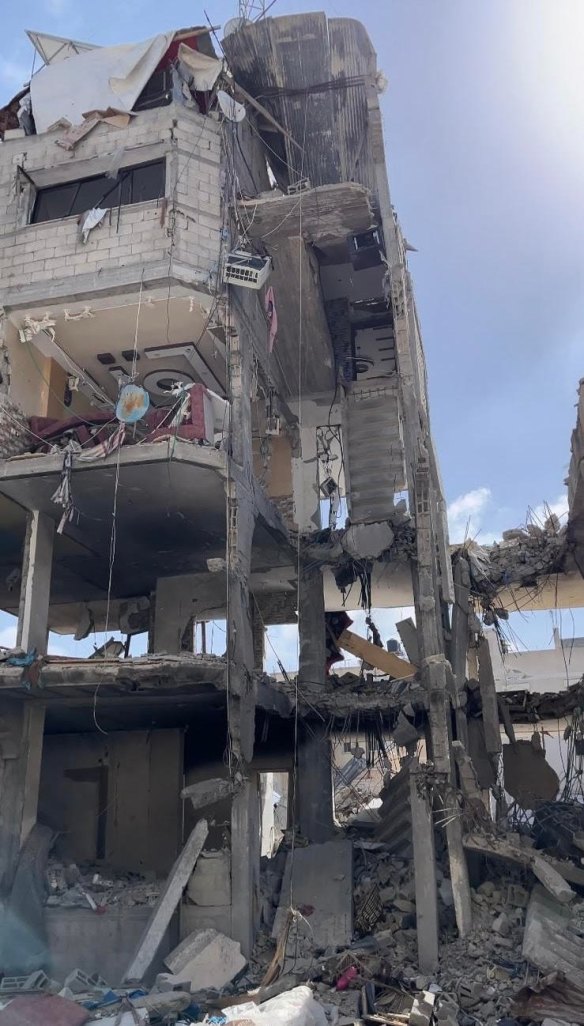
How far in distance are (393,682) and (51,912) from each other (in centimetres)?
752

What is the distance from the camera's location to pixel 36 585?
51.8ft

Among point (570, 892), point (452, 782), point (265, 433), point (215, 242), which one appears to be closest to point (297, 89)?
point (215, 242)

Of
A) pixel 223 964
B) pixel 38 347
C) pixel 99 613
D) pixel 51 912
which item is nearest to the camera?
pixel 223 964

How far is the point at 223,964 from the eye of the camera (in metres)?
12.6

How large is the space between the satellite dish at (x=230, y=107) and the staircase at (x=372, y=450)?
7815 mm

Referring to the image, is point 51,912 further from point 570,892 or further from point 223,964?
point 570,892

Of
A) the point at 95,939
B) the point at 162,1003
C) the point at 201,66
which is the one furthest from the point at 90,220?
the point at 162,1003

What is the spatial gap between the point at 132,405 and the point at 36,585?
12.9 feet

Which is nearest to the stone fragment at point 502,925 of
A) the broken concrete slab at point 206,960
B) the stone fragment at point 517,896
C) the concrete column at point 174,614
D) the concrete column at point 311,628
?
the stone fragment at point 517,896

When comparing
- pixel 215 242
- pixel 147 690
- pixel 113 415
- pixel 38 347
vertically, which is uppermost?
pixel 215 242

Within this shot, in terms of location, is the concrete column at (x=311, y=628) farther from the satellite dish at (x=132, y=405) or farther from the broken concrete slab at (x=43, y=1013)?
the broken concrete slab at (x=43, y=1013)

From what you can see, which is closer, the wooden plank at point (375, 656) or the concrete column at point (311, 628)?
the wooden plank at point (375, 656)

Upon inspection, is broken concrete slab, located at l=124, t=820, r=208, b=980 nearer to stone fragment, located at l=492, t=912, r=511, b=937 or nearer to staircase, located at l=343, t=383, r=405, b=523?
stone fragment, located at l=492, t=912, r=511, b=937

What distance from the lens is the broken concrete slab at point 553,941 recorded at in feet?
37.9
